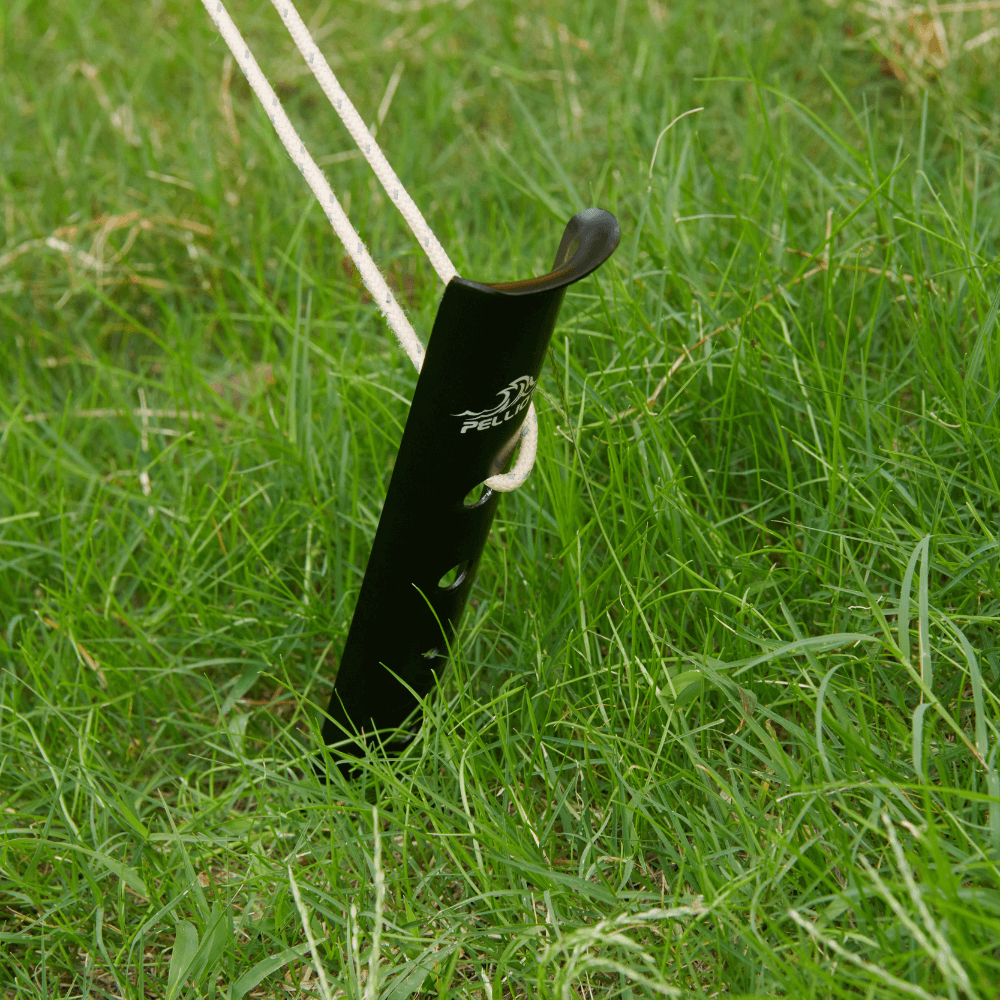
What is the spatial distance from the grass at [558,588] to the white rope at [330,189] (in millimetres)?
380

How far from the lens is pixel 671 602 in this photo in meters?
1.66

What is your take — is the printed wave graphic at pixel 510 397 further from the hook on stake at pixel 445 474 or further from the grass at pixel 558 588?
the grass at pixel 558 588

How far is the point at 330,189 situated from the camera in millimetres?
1290

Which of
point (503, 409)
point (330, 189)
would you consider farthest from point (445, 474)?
point (330, 189)

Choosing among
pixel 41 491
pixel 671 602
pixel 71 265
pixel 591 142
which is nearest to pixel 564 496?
pixel 671 602

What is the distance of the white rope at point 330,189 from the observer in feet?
4.18

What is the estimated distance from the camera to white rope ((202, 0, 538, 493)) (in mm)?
1274

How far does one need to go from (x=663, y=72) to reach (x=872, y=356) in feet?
4.58

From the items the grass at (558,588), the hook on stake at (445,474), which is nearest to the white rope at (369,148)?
the hook on stake at (445,474)

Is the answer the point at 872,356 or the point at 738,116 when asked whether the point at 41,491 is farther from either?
the point at 738,116

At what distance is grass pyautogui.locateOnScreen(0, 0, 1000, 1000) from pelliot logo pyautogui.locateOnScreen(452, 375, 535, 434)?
39 centimetres

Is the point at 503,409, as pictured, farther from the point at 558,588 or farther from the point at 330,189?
the point at 558,588

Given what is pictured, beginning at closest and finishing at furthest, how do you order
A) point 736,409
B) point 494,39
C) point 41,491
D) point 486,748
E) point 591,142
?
point 486,748 < point 736,409 < point 41,491 < point 591,142 < point 494,39

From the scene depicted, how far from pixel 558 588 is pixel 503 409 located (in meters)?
0.54
